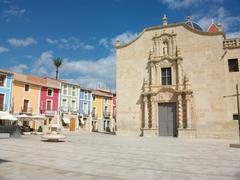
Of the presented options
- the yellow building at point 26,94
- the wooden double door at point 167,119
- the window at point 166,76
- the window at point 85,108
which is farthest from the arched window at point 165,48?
the window at point 85,108

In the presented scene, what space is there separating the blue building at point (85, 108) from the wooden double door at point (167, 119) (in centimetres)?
2022

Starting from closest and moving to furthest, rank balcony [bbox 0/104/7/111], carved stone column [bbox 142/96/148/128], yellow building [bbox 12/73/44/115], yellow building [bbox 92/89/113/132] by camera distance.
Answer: carved stone column [bbox 142/96/148/128], balcony [bbox 0/104/7/111], yellow building [bbox 12/73/44/115], yellow building [bbox 92/89/113/132]

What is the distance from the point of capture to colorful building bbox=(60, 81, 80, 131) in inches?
1498

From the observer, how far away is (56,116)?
36.5 meters

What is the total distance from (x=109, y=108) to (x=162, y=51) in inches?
1017

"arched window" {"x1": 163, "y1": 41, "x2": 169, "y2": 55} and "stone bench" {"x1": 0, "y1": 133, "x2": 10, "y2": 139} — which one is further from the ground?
"arched window" {"x1": 163, "y1": 41, "x2": 169, "y2": 55}

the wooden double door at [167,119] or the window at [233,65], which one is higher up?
the window at [233,65]

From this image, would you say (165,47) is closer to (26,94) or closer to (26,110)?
(26,94)

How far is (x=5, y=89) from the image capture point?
30.1 metres

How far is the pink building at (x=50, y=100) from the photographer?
35.3m

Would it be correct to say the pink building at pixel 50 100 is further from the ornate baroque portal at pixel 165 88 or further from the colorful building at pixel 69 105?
the ornate baroque portal at pixel 165 88

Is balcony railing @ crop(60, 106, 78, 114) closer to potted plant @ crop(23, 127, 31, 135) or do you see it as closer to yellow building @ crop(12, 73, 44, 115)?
yellow building @ crop(12, 73, 44, 115)

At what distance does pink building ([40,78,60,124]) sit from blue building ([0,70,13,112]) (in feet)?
17.7

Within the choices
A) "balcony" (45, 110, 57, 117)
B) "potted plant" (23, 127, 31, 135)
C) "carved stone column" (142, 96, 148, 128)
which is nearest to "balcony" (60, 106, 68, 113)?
"balcony" (45, 110, 57, 117)
